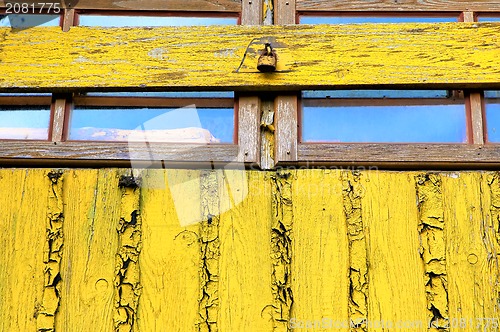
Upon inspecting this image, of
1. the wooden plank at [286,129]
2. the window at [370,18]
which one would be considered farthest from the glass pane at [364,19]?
the wooden plank at [286,129]

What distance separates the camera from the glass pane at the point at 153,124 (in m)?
2.29

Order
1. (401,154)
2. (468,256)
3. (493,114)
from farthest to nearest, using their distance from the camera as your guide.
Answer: (493,114), (401,154), (468,256)

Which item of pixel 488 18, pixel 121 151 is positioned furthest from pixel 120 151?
pixel 488 18

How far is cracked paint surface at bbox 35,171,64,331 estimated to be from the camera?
6.68 feet

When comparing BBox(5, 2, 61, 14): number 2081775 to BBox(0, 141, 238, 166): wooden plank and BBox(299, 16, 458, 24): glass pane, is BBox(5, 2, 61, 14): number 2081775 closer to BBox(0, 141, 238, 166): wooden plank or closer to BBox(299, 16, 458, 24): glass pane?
BBox(0, 141, 238, 166): wooden plank

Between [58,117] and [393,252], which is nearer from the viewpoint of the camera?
[393,252]

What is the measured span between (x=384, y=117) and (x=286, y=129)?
436 mm

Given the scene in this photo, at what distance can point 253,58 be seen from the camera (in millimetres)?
2273

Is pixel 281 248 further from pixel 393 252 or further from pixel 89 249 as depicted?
pixel 89 249

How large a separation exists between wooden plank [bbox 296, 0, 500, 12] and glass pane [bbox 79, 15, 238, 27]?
1.22 ft

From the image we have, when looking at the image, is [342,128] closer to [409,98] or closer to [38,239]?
[409,98]

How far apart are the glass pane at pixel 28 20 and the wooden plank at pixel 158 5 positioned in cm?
7

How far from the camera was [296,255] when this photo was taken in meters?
2.07

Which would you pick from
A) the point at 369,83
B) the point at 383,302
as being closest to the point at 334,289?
the point at 383,302
